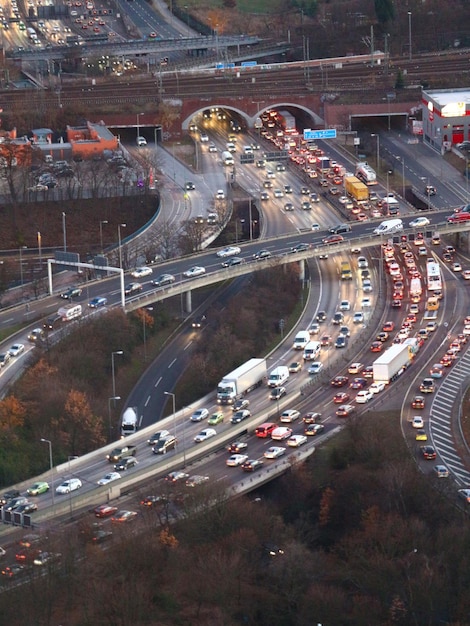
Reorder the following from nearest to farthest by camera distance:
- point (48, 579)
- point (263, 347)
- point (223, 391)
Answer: point (48, 579)
point (223, 391)
point (263, 347)

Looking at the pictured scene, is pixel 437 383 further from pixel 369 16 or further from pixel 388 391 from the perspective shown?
pixel 369 16

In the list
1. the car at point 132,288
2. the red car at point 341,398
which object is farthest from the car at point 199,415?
the car at point 132,288

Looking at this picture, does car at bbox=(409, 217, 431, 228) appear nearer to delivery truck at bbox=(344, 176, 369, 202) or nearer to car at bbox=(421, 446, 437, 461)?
delivery truck at bbox=(344, 176, 369, 202)

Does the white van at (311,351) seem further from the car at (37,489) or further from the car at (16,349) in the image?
the car at (37,489)

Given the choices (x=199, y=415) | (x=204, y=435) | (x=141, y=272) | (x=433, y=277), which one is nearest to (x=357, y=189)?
(x=433, y=277)

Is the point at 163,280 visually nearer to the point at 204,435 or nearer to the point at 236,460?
the point at 204,435

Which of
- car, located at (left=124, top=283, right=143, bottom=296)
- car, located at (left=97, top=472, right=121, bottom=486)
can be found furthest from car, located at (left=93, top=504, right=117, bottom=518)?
car, located at (left=124, top=283, right=143, bottom=296)

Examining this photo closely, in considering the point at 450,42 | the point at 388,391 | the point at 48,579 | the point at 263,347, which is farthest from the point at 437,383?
the point at 450,42
